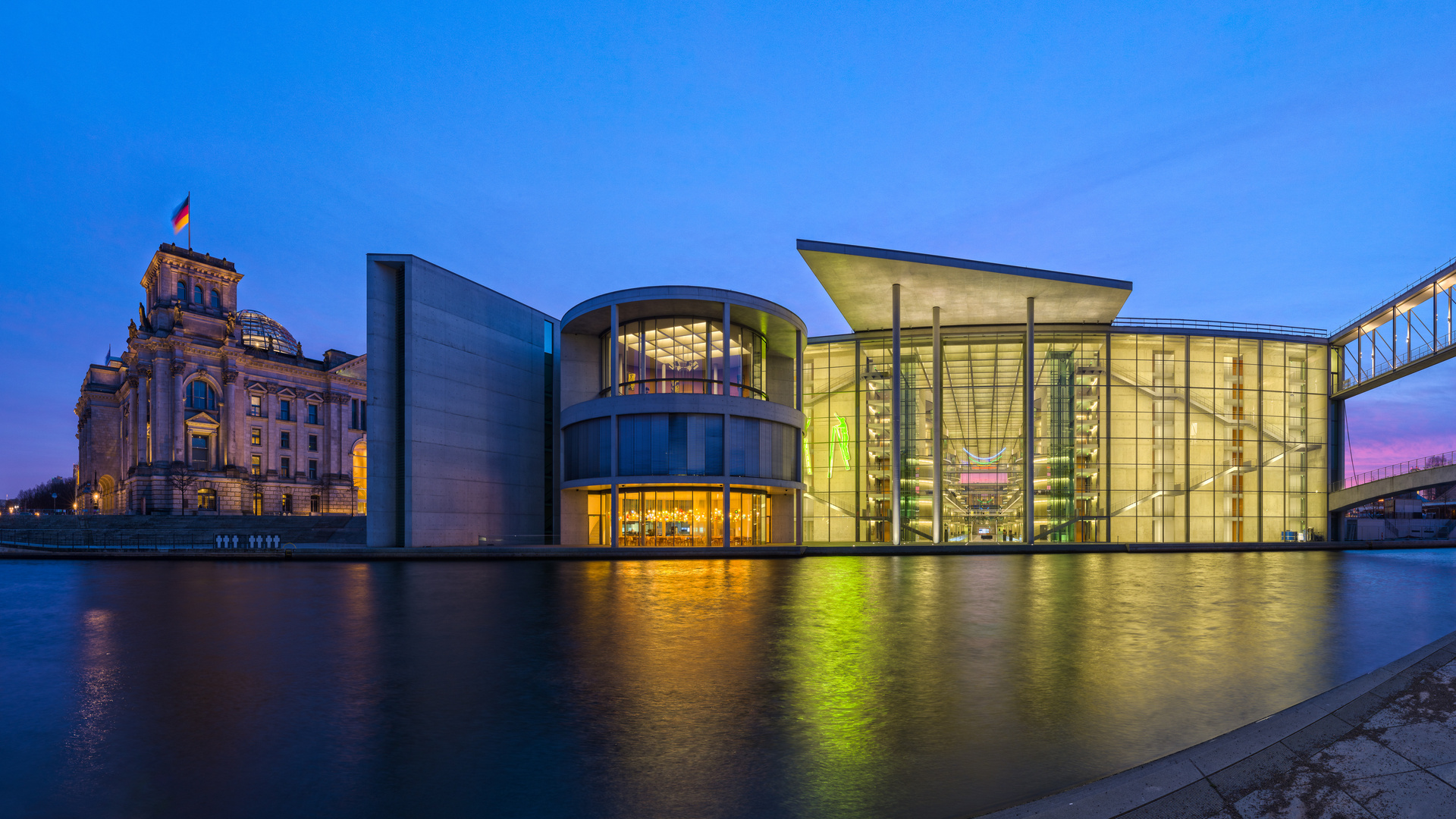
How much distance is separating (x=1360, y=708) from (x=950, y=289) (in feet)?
139

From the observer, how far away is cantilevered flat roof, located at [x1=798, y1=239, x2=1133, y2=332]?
4206 centimetres

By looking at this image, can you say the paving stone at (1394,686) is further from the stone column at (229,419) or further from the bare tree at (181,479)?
the stone column at (229,419)

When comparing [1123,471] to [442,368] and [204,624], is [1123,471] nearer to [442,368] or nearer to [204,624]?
[442,368]

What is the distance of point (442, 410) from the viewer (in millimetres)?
40906

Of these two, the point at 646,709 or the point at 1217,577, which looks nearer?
the point at 646,709

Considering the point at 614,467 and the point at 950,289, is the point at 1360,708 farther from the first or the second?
the point at 950,289

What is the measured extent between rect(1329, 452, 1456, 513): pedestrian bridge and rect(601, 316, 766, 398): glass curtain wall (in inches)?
1638

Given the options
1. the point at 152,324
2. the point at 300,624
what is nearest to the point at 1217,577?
the point at 300,624

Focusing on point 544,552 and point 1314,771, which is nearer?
point 1314,771

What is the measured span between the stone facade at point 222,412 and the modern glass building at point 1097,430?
69680 mm

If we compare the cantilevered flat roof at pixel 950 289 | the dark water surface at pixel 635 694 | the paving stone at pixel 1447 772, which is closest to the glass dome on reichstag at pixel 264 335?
the cantilevered flat roof at pixel 950 289

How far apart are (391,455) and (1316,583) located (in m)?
39.0

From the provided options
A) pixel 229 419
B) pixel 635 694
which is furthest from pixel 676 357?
pixel 229 419

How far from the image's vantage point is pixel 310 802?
17.5 ft
